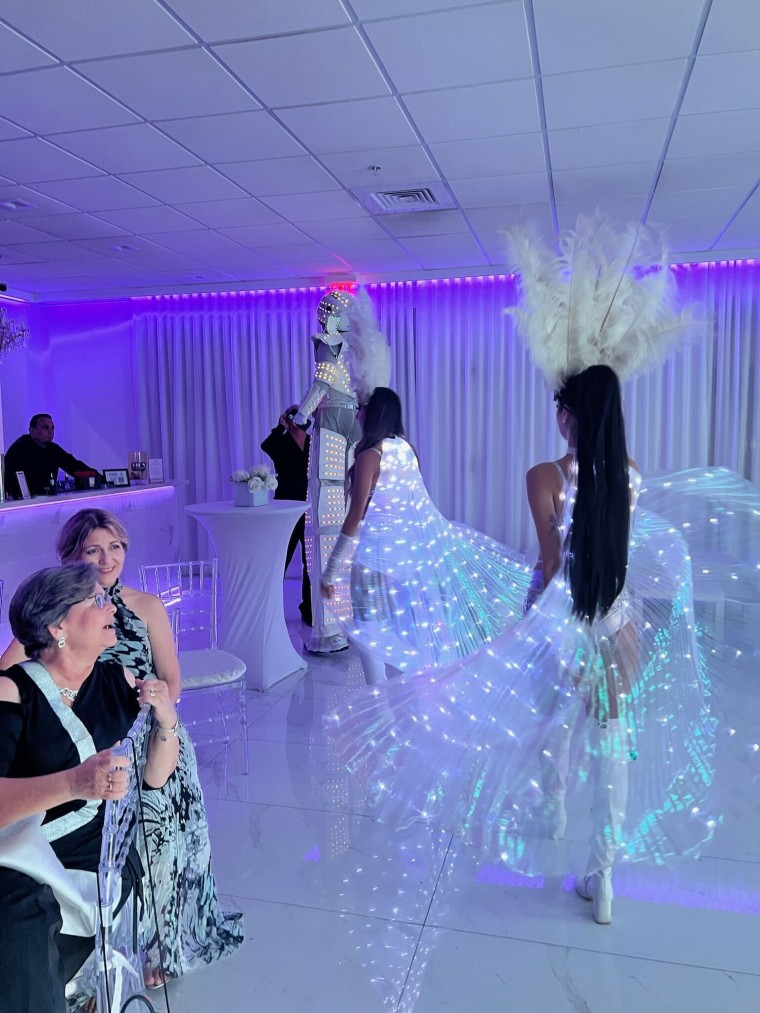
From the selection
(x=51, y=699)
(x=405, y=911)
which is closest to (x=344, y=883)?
(x=405, y=911)

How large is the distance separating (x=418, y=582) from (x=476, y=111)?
215 centimetres

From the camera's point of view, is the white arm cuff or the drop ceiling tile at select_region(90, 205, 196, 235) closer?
the white arm cuff

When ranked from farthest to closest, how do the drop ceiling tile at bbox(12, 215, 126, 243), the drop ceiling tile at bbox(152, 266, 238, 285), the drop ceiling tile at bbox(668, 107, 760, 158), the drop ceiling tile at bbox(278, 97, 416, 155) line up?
the drop ceiling tile at bbox(152, 266, 238, 285) < the drop ceiling tile at bbox(12, 215, 126, 243) < the drop ceiling tile at bbox(668, 107, 760, 158) < the drop ceiling tile at bbox(278, 97, 416, 155)

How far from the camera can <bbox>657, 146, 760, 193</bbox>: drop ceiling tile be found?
3.92 m

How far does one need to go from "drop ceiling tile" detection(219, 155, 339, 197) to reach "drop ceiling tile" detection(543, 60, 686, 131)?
1305 mm

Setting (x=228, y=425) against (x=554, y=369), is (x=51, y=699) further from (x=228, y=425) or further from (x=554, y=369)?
(x=228, y=425)

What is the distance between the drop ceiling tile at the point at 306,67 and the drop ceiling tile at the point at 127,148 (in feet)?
2.45

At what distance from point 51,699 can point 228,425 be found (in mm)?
6200

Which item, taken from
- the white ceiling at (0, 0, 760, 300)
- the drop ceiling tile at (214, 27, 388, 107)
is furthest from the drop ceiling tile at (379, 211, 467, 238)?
the drop ceiling tile at (214, 27, 388, 107)

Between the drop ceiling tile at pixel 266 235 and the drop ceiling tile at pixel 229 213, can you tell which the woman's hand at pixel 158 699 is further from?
the drop ceiling tile at pixel 266 235

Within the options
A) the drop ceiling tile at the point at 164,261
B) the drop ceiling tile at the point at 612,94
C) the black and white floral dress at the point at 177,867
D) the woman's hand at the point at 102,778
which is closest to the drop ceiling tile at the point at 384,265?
the drop ceiling tile at the point at 164,261

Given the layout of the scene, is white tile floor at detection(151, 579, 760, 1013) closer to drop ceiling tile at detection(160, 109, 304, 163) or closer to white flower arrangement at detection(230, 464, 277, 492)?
white flower arrangement at detection(230, 464, 277, 492)

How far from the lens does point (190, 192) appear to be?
440cm

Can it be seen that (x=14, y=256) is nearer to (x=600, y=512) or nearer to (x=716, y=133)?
(x=716, y=133)
